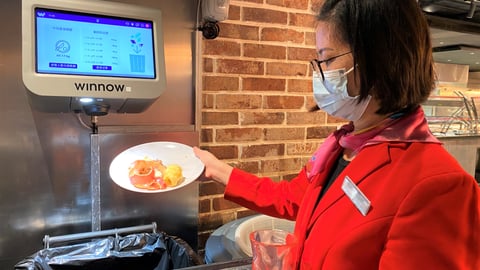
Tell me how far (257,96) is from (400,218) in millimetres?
939

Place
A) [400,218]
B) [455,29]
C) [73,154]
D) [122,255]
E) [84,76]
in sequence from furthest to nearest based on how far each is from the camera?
[455,29], [73,154], [122,255], [84,76], [400,218]

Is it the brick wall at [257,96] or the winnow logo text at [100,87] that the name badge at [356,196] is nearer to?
the winnow logo text at [100,87]

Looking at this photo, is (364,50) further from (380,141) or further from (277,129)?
(277,129)

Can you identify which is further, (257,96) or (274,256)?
(257,96)

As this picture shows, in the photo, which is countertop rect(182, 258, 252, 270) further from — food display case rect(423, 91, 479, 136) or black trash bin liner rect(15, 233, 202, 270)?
food display case rect(423, 91, 479, 136)

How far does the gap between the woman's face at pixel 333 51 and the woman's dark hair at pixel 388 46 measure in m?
0.02

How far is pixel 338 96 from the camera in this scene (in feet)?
2.92

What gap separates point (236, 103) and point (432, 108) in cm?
173

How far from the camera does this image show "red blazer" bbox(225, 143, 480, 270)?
68 centimetres

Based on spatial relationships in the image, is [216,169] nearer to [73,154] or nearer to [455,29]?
[73,154]

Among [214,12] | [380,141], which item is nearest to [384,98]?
[380,141]

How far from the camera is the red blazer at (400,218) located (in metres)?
0.68

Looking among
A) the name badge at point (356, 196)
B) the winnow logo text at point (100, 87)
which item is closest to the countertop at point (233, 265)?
the name badge at point (356, 196)

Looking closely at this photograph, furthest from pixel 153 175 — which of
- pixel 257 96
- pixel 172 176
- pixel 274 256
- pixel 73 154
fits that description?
pixel 257 96
